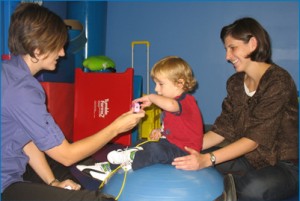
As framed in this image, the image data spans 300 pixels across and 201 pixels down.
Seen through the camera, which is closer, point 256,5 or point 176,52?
point 256,5

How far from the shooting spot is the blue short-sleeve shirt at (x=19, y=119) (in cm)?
100

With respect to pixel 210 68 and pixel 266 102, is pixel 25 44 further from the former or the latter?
pixel 210 68

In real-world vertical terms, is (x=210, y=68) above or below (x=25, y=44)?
below

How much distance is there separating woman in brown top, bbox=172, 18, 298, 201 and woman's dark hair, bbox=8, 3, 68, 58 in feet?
2.21

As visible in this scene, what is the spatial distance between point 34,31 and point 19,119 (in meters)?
0.31

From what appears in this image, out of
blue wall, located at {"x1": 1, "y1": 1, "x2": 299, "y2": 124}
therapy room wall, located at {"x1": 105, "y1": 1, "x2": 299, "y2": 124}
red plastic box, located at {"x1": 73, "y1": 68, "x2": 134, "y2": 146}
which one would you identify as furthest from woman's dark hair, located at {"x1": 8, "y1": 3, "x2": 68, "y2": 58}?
therapy room wall, located at {"x1": 105, "y1": 1, "x2": 299, "y2": 124}

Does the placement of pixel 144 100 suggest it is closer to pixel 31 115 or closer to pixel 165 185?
pixel 165 185

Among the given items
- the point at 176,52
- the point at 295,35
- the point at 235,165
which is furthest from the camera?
the point at 176,52

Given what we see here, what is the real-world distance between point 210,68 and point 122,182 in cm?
219

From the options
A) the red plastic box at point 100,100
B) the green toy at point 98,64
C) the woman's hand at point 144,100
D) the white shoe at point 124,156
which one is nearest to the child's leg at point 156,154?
the white shoe at point 124,156

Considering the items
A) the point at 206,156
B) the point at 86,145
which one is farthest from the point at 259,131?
the point at 86,145

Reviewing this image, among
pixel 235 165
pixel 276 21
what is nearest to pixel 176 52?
pixel 276 21

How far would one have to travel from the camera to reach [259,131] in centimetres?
136

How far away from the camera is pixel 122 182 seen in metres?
1.23
